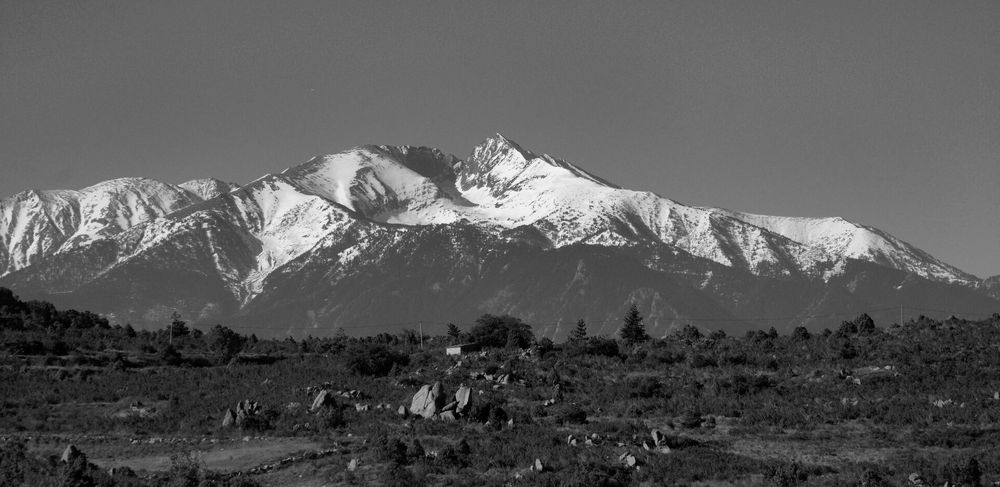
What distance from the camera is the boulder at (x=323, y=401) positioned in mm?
72700

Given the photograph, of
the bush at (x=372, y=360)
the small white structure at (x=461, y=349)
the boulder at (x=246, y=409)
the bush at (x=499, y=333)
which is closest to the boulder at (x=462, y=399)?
the boulder at (x=246, y=409)

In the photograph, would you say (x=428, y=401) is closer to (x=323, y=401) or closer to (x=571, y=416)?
(x=323, y=401)

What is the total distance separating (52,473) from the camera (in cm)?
5550

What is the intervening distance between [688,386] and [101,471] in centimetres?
3685

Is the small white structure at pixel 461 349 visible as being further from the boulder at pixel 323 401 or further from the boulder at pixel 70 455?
the boulder at pixel 70 455

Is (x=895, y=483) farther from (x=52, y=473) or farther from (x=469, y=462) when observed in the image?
(x=52, y=473)

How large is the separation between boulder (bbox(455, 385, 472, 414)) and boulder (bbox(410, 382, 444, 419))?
3.85ft

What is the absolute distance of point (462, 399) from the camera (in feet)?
226

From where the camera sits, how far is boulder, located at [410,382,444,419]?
69.1 m

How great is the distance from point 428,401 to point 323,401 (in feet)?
24.6

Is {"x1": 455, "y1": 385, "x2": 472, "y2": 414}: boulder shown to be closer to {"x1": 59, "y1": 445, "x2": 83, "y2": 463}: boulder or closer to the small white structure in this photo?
{"x1": 59, "y1": 445, "x2": 83, "y2": 463}: boulder

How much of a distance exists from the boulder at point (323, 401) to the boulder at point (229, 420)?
4.73 metres

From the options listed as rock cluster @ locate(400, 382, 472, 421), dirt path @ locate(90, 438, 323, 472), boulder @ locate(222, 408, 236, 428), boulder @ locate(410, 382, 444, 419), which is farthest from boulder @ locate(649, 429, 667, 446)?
boulder @ locate(222, 408, 236, 428)

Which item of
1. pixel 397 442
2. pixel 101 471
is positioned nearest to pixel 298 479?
pixel 397 442
